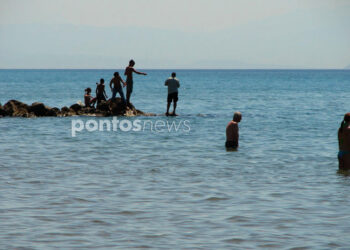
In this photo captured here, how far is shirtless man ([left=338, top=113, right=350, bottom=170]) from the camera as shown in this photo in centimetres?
1211

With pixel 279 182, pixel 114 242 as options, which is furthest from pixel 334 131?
pixel 114 242

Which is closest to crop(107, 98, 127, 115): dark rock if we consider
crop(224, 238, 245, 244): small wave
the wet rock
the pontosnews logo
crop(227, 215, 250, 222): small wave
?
the wet rock

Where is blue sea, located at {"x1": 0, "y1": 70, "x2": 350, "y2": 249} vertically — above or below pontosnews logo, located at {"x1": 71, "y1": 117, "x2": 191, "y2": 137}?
below

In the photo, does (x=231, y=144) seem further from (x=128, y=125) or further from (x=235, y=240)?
(x=235, y=240)

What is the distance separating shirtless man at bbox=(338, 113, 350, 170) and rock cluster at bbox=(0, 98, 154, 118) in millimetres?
15272

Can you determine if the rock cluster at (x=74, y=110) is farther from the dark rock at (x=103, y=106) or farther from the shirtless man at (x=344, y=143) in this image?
the shirtless man at (x=344, y=143)

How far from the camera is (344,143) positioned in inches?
481

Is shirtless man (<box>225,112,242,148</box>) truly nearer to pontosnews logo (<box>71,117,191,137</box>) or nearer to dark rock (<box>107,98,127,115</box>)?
pontosnews logo (<box>71,117,191,137</box>)

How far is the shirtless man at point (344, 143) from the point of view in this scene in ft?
39.7

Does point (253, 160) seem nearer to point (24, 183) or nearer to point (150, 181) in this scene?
point (150, 181)

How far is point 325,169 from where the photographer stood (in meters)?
13.0

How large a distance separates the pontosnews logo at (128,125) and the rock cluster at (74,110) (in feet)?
3.63

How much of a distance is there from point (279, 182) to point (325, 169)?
2220 mm

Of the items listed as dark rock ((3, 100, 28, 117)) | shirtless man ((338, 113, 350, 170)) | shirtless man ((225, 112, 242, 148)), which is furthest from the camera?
dark rock ((3, 100, 28, 117))
